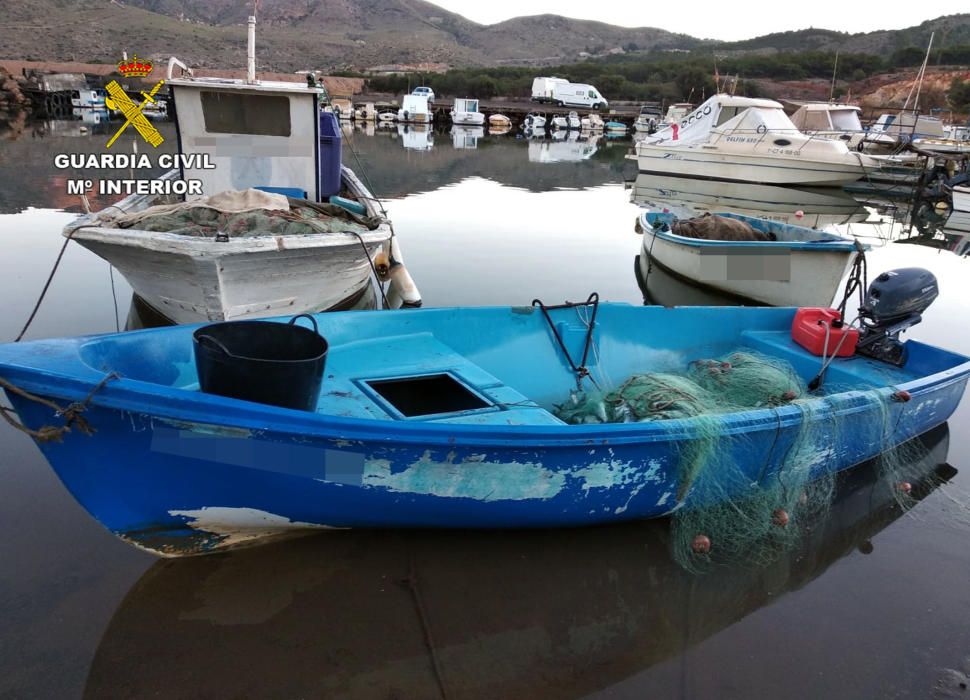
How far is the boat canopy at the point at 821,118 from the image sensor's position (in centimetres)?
2927

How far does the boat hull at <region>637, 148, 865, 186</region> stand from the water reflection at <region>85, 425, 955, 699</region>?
74.8ft

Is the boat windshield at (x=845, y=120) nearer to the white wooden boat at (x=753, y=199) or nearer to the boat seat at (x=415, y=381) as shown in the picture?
the white wooden boat at (x=753, y=199)

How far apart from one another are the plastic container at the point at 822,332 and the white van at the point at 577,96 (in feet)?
188

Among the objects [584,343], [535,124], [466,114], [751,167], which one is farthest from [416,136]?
[584,343]

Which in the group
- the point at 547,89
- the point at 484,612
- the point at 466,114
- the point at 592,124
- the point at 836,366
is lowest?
the point at 484,612

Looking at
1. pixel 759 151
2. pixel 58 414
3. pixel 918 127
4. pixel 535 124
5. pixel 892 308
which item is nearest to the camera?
pixel 58 414

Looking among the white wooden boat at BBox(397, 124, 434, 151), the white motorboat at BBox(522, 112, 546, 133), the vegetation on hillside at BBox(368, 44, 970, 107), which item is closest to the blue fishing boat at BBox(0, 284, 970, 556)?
the white wooden boat at BBox(397, 124, 434, 151)

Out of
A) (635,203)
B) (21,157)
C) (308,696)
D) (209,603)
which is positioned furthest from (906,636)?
(21,157)

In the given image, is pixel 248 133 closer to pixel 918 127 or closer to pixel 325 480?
pixel 325 480

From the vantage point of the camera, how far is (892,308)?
556cm

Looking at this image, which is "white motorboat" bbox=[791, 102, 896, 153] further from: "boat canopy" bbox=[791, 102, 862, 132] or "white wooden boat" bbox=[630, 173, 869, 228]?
"white wooden boat" bbox=[630, 173, 869, 228]

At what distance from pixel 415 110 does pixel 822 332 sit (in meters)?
48.9

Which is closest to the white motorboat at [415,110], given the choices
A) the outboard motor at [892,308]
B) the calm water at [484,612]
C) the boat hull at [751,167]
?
the boat hull at [751,167]

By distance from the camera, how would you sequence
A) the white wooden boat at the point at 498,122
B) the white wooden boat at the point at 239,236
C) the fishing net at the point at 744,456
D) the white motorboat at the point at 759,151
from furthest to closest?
the white wooden boat at the point at 498,122 → the white motorboat at the point at 759,151 → the white wooden boat at the point at 239,236 → the fishing net at the point at 744,456
